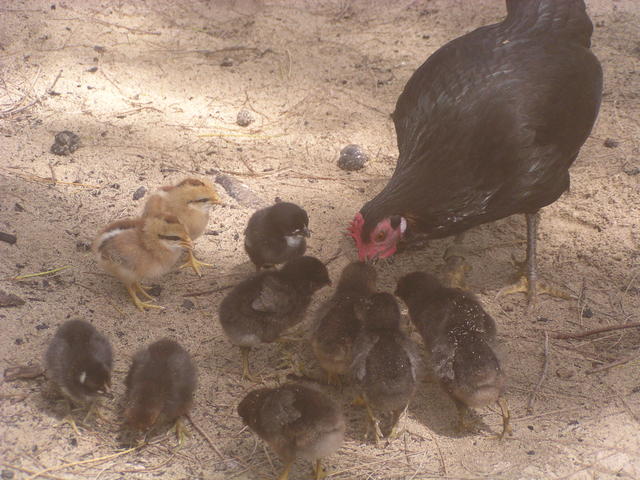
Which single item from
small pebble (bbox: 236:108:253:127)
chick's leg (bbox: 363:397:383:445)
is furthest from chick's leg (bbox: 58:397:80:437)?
small pebble (bbox: 236:108:253:127)

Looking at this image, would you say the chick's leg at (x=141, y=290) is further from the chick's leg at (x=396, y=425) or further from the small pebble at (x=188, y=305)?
the chick's leg at (x=396, y=425)

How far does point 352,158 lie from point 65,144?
2158 millimetres

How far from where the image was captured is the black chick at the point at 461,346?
2943 mm

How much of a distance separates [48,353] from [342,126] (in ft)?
10.2

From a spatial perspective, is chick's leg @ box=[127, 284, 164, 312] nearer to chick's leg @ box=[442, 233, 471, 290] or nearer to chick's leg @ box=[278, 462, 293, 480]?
chick's leg @ box=[278, 462, 293, 480]

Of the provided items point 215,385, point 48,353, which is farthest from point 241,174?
point 48,353

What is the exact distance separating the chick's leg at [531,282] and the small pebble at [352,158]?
4.53 ft

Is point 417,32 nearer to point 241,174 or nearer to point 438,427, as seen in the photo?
point 241,174

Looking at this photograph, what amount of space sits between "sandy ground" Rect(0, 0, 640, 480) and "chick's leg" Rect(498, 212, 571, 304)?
3.3 inches

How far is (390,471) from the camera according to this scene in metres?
2.84

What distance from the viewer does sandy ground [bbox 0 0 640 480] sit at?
2.91 metres

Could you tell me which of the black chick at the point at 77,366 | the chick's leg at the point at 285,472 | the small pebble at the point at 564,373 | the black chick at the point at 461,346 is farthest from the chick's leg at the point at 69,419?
the small pebble at the point at 564,373

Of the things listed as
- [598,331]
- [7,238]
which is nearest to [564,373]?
[598,331]

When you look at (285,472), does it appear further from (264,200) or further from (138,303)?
(264,200)
